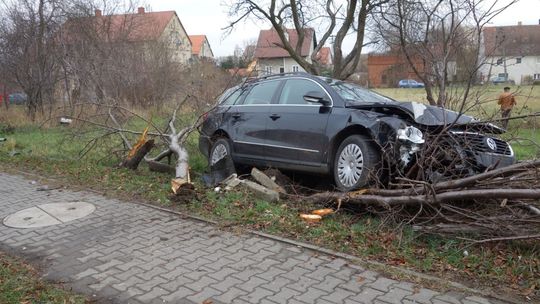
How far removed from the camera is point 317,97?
6789 mm

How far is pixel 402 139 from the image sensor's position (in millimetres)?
5871

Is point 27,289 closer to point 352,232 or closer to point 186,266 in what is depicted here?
point 186,266

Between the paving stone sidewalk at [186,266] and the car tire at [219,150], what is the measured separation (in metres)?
2.20

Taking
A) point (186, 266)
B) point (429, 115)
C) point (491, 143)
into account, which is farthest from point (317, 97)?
point (186, 266)

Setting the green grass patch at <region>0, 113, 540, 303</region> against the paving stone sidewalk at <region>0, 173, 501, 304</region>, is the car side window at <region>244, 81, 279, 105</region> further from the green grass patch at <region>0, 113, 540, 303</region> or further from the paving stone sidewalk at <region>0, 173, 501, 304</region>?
the paving stone sidewalk at <region>0, 173, 501, 304</region>

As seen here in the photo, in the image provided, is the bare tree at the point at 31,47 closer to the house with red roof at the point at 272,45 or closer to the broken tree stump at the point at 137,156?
the house with red roof at the point at 272,45

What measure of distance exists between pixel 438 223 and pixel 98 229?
3.87 meters

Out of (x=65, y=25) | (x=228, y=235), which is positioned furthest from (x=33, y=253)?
(x=65, y=25)

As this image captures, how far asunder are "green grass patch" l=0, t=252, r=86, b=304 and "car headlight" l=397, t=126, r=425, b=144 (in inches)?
151

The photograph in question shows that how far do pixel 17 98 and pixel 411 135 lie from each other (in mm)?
22152

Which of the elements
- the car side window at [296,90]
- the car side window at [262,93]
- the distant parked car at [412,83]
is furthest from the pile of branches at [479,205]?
the distant parked car at [412,83]

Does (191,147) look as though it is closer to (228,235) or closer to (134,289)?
(228,235)

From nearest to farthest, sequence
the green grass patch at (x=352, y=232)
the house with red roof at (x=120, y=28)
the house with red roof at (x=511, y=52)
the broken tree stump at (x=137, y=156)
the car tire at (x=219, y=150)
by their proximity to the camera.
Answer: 1. the green grass patch at (x=352, y=232)
2. the house with red roof at (x=511, y=52)
3. the car tire at (x=219, y=150)
4. the broken tree stump at (x=137, y=156)
5. the house with red roof at (x=120, y=28)

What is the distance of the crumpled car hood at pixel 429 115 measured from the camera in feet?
19.7
